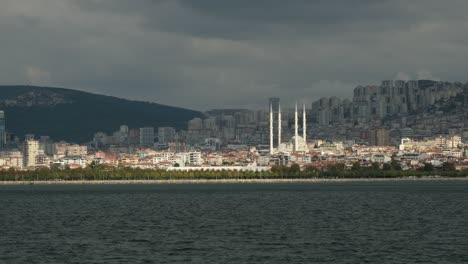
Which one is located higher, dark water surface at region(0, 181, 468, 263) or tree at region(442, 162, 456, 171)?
tree at region(442, 162, 456, 171)

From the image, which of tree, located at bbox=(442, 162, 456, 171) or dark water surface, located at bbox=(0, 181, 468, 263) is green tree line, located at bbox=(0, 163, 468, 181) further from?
dark water surface, located at bbox=(0, 181, 468, 263)

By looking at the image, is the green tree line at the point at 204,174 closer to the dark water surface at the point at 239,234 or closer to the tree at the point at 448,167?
the tree at the point at 448,167

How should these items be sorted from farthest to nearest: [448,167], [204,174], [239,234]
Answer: [448,167] → [204,174] → [239,234]

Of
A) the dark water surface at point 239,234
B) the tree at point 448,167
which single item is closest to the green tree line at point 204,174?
the tree at point 448,167

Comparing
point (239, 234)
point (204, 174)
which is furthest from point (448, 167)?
point (239, 234)

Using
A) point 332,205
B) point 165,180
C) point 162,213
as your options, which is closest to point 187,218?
point 162,213

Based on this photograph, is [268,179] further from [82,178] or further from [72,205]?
[72,205]

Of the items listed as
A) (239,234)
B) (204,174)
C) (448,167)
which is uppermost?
(448,167)

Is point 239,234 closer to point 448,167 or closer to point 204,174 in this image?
point 204,174

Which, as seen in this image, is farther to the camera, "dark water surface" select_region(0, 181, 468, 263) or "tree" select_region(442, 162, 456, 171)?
"tree" select_region(442, 162, 456, 171)

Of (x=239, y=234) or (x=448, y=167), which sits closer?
(x=239, y=234)

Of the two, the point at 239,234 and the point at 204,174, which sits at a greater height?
the point at 204,174

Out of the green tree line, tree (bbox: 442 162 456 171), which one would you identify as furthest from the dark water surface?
tree (bbox: 442 162 456 171)
